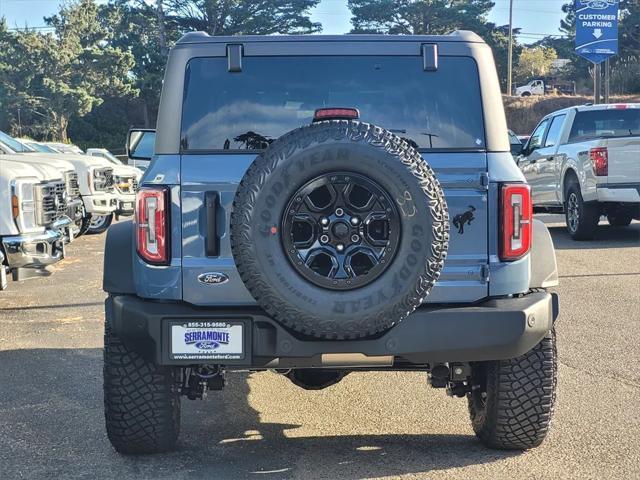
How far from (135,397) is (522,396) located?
1.80 m

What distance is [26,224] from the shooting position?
26.5 feet

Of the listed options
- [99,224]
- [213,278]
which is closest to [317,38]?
[213,278]

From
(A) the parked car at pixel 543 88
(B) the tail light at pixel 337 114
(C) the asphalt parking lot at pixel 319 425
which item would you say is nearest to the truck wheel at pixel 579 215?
(C) the asphalt parking lot at pixel 319 425

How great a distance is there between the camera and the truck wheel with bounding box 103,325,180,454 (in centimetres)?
428

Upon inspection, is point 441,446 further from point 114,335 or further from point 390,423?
point 114,335

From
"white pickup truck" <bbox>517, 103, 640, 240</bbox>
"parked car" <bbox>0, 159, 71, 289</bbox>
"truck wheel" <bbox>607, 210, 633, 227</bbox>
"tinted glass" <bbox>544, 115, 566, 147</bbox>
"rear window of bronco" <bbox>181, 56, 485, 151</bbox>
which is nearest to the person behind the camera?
"rear window of bronco" <bbox>181, 56, 485, 151</bbox>

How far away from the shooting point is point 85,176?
14367mm

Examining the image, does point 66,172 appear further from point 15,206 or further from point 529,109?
point 529,109

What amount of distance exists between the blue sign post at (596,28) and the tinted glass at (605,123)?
13319mm

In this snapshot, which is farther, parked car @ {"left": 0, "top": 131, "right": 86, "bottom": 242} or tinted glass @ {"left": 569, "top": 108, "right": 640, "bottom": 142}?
tinted glass @ {"left": 569, "top": 108, "right": 640, "bottom": 142}

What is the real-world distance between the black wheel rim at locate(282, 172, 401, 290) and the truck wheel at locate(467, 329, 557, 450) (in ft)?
3.20

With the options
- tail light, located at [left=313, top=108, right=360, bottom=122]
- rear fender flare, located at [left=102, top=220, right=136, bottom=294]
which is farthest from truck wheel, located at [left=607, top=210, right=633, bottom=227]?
rear fender flare, located at [left=102, top=220, right=136, bottom=294]

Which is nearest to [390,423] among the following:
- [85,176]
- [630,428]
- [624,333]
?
[630,428]

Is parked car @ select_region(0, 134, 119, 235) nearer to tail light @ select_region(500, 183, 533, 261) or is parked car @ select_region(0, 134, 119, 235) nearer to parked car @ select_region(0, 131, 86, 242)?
parked car @ select_region(0, 131, 86, 242)
